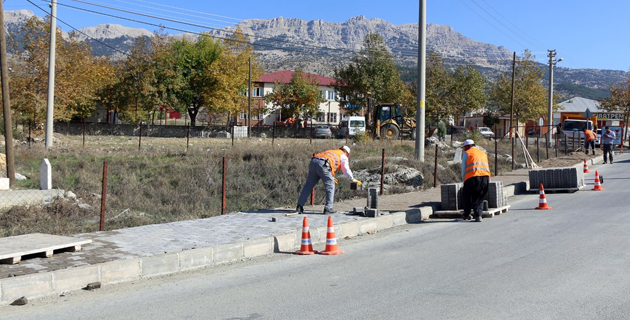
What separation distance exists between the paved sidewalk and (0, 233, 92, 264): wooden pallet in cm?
10

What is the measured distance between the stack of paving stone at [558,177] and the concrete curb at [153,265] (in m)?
8.52

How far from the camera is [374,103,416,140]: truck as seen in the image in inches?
1724

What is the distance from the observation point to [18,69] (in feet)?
124

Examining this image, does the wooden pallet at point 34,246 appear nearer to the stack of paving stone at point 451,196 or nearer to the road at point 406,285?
the road at point 406,285

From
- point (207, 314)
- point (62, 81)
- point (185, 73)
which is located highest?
point (185, 73)

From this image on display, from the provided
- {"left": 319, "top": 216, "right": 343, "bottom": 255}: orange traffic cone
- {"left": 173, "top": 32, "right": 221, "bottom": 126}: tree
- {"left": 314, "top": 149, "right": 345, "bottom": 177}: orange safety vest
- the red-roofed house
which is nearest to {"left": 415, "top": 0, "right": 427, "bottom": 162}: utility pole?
{"left": 314, "top": 149, "right": 345, "bottom": 177}: orange safety vest

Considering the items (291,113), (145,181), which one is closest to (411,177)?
(145,181)

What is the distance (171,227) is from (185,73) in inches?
1981

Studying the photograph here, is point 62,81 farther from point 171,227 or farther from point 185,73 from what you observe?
point 171,227

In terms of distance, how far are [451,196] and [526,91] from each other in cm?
5409

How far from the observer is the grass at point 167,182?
13320mm

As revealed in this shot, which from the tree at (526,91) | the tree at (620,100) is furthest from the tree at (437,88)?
the tree at (620,100)

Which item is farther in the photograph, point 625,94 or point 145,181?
point 625,94

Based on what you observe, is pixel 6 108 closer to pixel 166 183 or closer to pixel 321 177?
pixel 166 183
